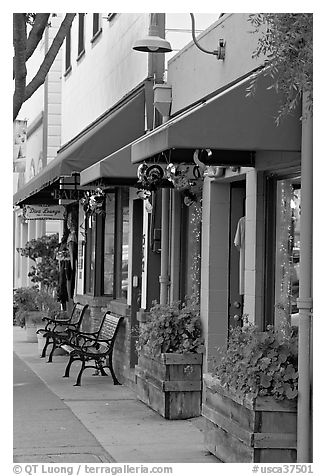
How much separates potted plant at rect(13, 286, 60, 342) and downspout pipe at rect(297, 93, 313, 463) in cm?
1273

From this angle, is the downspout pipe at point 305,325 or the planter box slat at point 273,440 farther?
the planter box slat at point 273,440

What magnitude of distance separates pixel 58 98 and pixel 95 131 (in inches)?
436

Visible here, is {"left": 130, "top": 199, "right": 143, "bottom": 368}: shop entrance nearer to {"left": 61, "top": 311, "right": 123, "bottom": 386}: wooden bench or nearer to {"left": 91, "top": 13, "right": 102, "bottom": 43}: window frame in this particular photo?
{"left": 61, "top": 311, "right": 123, "bottom": 386}: wooden bench

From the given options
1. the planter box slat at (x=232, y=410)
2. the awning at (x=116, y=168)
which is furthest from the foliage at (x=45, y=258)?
the planter box slat at (x=232, y=410)

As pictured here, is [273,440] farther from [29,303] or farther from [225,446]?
[29,303]

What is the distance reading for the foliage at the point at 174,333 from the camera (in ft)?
35.2

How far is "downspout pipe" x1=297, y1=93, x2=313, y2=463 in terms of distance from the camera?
7121 mm

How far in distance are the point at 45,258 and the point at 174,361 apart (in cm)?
1123

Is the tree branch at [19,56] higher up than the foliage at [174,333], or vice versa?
the tree branch at [19,56]

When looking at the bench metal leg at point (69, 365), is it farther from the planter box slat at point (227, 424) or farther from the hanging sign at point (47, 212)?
the hanging sign at point (47, 212)

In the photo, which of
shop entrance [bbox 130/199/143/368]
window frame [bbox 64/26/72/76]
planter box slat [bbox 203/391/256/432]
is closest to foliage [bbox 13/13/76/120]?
shop entrance [bbox 130/199/143/368]

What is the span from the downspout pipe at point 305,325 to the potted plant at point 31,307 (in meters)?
12.7
